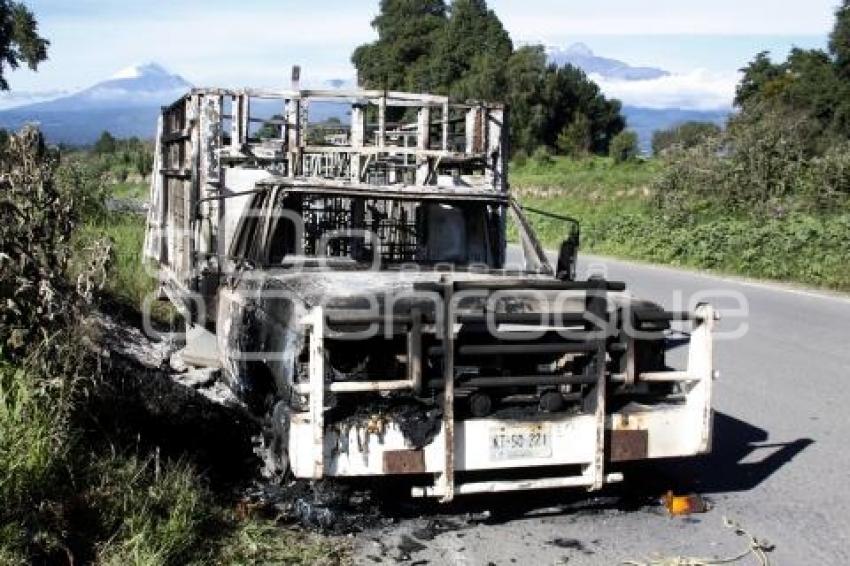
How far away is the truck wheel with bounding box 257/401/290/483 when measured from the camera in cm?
514

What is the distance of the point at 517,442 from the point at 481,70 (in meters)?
62.4

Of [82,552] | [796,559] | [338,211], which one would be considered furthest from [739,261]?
[82,552]

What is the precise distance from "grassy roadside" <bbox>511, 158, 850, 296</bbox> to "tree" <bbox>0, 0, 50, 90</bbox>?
48.9ft

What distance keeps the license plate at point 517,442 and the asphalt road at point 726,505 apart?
452 mm

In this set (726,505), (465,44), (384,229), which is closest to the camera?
(726,505)

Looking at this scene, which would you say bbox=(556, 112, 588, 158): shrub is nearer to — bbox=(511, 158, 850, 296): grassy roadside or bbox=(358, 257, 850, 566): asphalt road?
bbox=(511, 158, 850, 296): grassy roadside

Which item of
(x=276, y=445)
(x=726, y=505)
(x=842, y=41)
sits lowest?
(x=726, y=505)

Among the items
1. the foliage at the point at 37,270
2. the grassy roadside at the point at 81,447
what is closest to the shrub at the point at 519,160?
the grassy roadside at the point at 81,447

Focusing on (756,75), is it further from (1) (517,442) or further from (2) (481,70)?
(1) (517,442)

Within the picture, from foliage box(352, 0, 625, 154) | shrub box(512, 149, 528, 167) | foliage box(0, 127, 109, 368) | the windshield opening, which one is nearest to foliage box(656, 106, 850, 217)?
the windshield opening

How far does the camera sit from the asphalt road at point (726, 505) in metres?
5.12

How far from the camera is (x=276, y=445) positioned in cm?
539

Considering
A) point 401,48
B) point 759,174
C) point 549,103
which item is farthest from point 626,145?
point 401,48

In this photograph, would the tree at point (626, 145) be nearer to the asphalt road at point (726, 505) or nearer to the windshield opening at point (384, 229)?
the asphalt road at point (726, 505)
